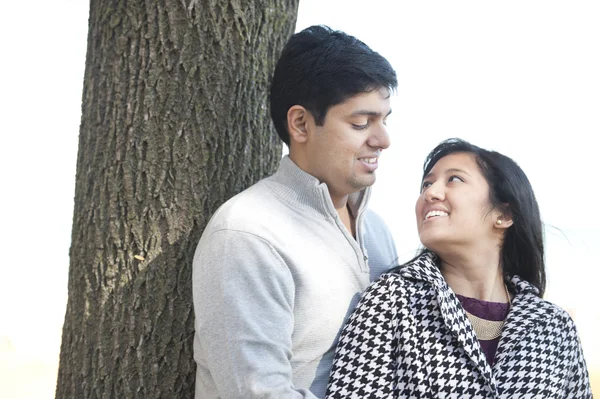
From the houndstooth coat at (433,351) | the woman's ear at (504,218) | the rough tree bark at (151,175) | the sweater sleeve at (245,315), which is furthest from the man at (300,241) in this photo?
the woman's ear at (504,218)

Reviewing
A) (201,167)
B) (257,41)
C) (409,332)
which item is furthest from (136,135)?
(409,332)

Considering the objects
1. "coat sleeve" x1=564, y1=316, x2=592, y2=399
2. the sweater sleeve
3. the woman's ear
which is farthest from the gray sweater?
"coat sleeve" x1=564, y1=316, x2=592, y2=399

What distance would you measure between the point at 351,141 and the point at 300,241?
343mm

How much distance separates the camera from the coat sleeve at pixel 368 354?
202cm

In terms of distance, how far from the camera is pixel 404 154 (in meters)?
24.4

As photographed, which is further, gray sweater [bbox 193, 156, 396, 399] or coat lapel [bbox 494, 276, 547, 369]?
coat lapel [bbox 494, 276, 547, 369]

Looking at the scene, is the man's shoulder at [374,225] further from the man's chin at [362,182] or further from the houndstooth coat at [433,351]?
the houndstooth coat at [433,351]

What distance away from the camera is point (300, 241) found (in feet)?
7.20

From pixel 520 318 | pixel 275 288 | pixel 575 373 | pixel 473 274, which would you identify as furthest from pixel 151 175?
pixel 575 373

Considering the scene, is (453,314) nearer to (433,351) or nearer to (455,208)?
(433,351)

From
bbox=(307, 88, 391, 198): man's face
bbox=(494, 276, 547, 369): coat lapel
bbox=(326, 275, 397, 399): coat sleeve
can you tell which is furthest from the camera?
bbox=(307, 88, 391, 198): man's face

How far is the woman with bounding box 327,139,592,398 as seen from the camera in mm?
2045

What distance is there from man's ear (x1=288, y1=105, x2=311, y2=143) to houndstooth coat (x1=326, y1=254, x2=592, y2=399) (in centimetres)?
51

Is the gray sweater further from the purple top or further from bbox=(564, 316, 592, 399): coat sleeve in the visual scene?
bbox=(564, 316, 592, 399): coat sleeve
